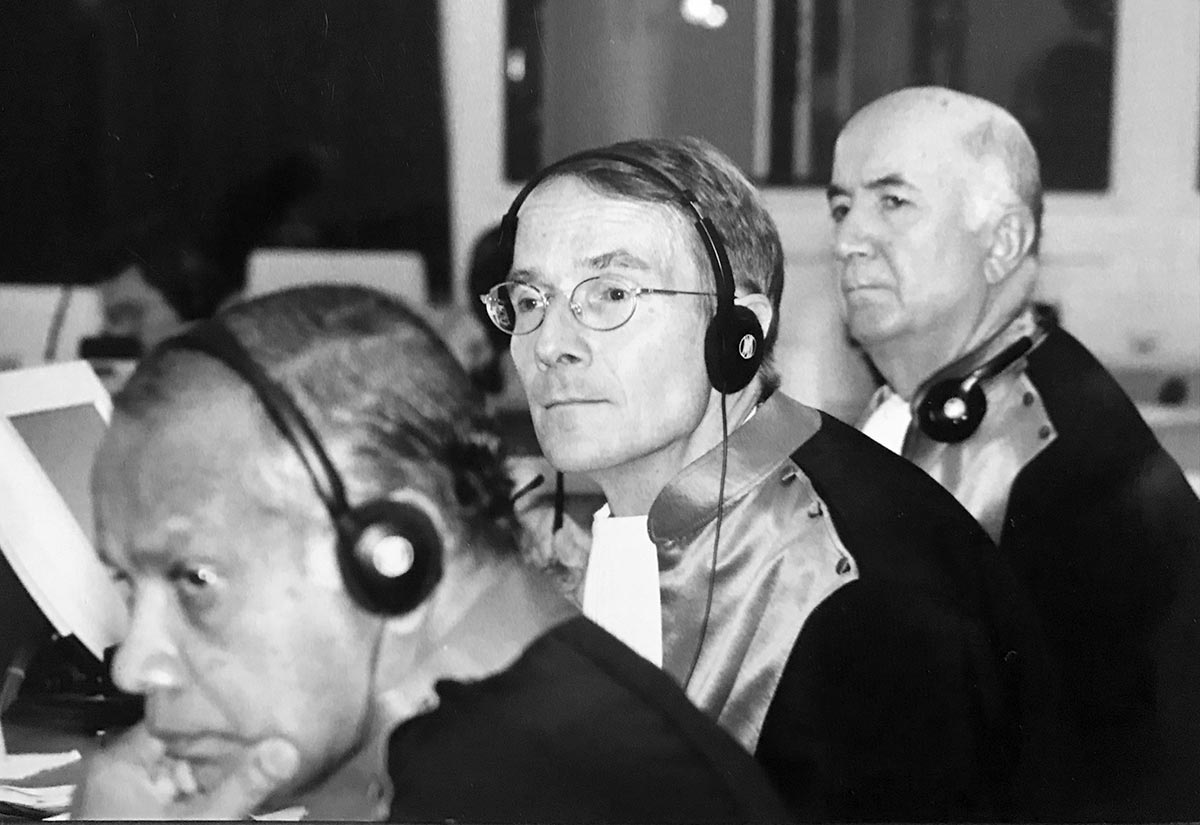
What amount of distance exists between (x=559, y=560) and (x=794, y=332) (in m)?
0.47

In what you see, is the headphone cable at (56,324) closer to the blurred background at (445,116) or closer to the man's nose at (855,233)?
the blurred background at (445,116)

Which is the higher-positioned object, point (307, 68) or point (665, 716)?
point (307, 68)

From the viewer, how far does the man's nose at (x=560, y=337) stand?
1.82m

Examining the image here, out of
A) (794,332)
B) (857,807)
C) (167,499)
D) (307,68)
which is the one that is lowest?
(857,807)

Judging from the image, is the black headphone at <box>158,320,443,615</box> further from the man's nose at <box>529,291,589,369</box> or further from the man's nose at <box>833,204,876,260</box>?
the man's nose at <box>833,204,876,260</box>

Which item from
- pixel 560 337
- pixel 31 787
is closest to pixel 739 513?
pixel 560 337

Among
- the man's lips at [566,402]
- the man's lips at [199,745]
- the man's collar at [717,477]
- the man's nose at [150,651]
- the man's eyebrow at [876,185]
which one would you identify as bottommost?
the man's lips at [199,745]

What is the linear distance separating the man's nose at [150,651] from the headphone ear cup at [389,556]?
0.88ft

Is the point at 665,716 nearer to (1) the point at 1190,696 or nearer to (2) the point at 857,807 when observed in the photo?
(2) the point at 857,807

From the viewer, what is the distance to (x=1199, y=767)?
2.00 meters

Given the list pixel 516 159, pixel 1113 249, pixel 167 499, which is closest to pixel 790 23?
pixel 516 159

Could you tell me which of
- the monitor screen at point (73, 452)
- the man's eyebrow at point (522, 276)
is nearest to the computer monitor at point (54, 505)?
the monitor screen at point (73, 452)

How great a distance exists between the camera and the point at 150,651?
6.11ft

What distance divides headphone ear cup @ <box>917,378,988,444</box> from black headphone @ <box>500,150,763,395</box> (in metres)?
0.28
